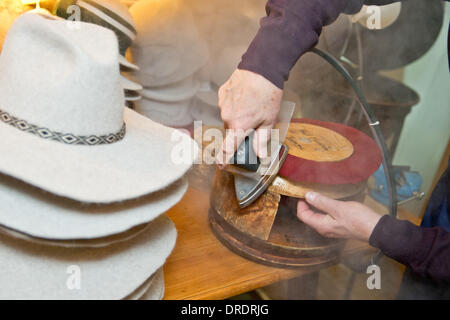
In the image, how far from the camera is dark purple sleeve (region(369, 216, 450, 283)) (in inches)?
29.2

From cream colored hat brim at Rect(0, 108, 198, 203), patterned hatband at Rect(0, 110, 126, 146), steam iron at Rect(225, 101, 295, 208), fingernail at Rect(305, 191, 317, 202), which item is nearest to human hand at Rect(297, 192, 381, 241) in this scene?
fingernail at Rect(305, 191, 317, 202)

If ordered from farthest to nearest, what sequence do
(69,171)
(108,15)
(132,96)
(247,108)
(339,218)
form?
(132,96), (108,15), (339,218), (247,108), (69,171)

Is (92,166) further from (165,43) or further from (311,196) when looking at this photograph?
(165,43)

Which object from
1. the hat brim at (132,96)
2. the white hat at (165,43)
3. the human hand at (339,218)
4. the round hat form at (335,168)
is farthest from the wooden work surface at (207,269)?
the white hat at (165,43)

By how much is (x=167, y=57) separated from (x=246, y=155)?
0.64m

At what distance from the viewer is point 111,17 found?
991mm

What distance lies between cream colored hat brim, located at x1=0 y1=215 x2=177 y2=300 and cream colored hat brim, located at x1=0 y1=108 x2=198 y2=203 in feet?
0.51

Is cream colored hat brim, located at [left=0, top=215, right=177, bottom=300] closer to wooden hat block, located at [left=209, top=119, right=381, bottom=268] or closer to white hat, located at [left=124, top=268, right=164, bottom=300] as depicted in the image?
white hat, located at [left=124, top=268, right=164, bottom=300]

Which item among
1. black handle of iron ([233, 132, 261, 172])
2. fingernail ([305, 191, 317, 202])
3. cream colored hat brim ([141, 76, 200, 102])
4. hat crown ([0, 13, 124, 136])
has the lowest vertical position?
fingernail ([305, 191, 317, 202])

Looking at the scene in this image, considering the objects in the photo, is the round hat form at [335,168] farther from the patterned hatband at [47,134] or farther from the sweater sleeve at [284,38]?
the patterned hatband at [47,134]

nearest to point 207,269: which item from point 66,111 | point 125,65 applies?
point 66,111

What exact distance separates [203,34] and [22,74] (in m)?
0.88

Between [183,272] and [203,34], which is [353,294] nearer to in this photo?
[183,272]

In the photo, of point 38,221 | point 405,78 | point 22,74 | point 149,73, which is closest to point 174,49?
point 149,73
